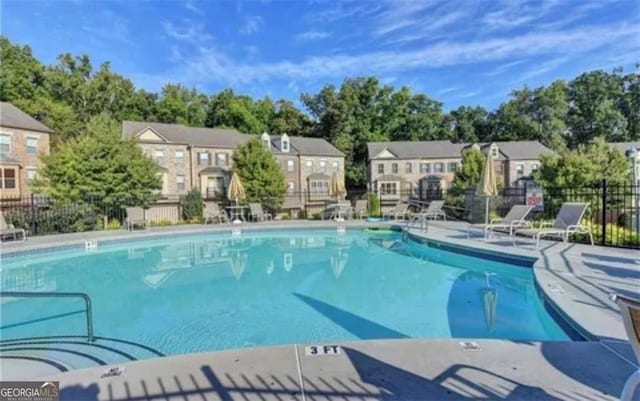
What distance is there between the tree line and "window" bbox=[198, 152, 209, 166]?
12.7 m

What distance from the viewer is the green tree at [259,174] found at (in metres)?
21.0

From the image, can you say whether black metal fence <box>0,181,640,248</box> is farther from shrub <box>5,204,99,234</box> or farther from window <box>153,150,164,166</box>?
window <box>153,150,164,166</box>

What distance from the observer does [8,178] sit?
75.1 ft

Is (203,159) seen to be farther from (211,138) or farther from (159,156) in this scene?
(159,156)

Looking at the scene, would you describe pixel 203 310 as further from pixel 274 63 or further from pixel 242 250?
pixel 274 63

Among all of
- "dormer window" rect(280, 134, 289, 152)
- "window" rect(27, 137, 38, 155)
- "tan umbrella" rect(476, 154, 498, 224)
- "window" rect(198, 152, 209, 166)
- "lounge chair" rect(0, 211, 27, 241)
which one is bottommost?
"lounge chair" rect(0, 211, 27, 241)

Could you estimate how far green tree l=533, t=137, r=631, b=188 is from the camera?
1639 cm

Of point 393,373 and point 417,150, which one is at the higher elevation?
point 417,150

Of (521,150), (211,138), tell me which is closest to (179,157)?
(211,138)

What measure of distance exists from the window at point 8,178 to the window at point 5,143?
1.20 m

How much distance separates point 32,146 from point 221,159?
12160mm

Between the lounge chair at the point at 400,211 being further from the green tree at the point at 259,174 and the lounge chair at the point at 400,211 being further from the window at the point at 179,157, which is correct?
the window at the point at 179,157

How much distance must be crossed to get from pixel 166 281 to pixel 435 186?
33.0 metres

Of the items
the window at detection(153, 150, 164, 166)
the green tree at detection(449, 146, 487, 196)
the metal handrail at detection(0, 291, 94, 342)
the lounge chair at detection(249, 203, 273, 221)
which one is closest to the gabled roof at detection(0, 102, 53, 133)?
the window at detection(153, 150, 164, 166)
